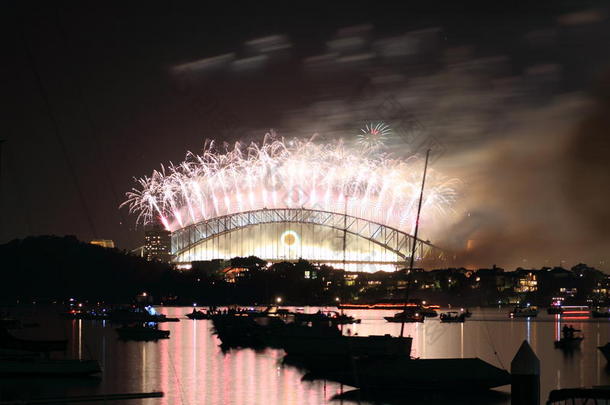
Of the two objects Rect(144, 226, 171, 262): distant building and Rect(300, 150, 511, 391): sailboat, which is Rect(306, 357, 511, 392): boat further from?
Rect(144, 226, 171, 262): distant building

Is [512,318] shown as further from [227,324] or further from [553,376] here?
[553,376]

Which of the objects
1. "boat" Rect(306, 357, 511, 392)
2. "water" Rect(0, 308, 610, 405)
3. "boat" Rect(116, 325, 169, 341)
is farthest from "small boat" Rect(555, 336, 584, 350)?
"boat" Rect(306, 357, 511, 392)

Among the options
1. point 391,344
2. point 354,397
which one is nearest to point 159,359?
point 391,344

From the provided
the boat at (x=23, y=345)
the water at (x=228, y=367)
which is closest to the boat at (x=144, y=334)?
the water at (x=228, y=367)

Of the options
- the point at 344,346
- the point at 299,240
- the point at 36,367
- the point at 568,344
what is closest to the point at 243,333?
the point at 344,346

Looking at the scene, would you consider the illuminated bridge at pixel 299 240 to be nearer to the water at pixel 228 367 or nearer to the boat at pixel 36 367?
the water at pixel 228 367

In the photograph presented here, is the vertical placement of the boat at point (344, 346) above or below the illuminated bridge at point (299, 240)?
below

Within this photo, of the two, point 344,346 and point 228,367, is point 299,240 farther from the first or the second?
point 344,346
